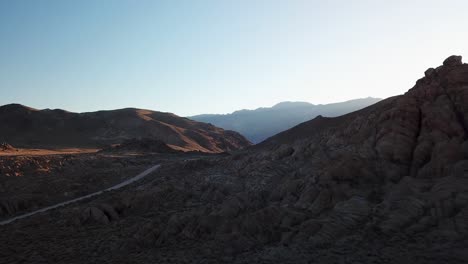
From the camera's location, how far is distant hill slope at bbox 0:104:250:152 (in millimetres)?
101006

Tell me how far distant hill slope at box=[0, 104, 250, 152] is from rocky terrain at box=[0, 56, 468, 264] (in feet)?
246

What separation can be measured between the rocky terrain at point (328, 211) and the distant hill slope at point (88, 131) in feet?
246

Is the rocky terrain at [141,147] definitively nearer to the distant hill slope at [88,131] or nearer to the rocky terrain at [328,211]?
the distant hill slope at [88,131]

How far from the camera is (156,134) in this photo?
11619 cm

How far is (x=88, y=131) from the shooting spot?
112688 mm

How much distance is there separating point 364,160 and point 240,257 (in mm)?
9095

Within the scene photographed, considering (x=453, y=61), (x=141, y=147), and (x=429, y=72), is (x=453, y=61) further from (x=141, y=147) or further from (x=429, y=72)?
(x=141, y=147)

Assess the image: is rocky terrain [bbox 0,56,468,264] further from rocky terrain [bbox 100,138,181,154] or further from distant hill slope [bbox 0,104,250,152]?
distant hill slope [bbox 0,104,250,152]

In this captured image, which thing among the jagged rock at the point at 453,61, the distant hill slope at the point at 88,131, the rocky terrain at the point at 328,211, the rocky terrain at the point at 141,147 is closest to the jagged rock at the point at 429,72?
the rocky terrain at the point at 328,211

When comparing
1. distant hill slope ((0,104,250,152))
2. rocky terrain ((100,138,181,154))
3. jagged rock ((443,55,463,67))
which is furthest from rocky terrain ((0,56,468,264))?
distant hill slope ((0,104,250,152))

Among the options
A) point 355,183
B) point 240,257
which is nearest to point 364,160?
point 355,183

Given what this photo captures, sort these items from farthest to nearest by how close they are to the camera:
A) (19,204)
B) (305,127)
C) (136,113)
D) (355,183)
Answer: (136,113) → (305,127) → (19,204) → (355,183)

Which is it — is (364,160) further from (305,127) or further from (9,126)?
(9,126)

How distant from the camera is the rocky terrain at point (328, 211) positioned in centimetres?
1508
